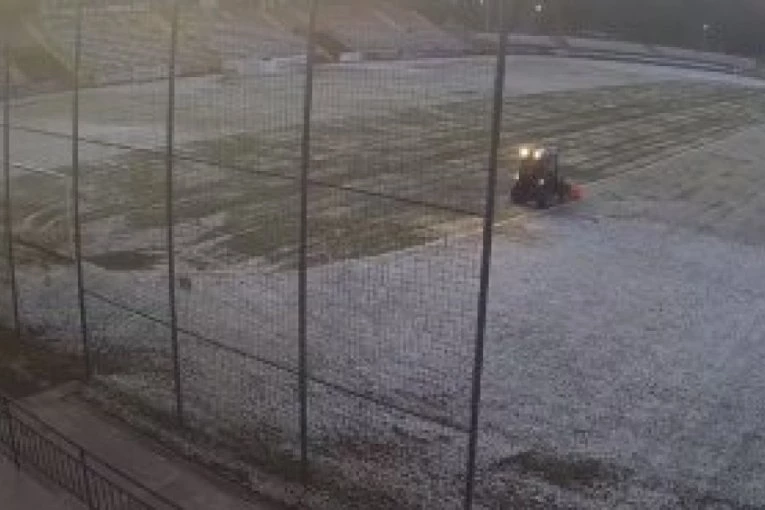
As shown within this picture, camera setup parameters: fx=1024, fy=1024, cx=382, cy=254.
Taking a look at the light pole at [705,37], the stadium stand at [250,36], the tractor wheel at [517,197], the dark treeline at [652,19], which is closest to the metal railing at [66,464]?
the tractor wheel at [517,197]

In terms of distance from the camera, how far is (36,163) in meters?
29.1

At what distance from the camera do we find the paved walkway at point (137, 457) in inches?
461

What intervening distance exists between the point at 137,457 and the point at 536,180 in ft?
56.2

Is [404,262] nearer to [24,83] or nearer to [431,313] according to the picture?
[431,313]

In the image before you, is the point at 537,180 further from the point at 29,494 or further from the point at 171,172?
the point at 29,494

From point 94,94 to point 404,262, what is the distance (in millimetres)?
25927

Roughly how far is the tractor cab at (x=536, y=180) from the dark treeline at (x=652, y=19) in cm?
4879

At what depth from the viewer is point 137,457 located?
1258 cm

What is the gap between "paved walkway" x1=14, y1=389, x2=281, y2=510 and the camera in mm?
11719

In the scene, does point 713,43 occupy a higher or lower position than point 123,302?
higher

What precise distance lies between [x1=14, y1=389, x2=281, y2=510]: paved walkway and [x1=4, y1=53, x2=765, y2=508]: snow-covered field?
1.00 m

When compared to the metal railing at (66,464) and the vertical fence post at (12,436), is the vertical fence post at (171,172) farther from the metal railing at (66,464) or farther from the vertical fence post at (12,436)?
the vertical fence post at (12,436)

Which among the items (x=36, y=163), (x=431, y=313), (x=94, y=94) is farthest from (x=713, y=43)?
(x=431, y=313)

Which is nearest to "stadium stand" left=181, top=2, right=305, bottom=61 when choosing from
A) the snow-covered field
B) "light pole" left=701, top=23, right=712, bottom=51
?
the snow-covered field
